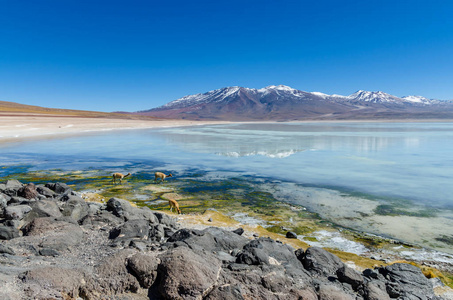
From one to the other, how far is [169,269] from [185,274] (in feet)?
0.83

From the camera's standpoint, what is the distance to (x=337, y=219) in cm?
893

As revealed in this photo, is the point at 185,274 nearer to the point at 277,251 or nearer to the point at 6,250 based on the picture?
the point at 277,251

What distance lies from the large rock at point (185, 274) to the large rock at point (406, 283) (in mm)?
2817

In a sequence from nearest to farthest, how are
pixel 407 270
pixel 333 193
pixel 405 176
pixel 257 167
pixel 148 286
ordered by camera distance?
pixel 148 286
pixel 407 270
pixel 333 193
pixel 405 176
pixel 257 167

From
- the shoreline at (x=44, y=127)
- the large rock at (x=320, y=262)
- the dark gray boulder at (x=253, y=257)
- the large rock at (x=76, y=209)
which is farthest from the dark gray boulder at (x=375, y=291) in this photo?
the shoreline at (x=44, y=127)

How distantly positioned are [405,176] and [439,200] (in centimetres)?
377

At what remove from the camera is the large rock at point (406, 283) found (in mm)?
4773

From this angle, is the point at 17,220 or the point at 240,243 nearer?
the point at 240,243

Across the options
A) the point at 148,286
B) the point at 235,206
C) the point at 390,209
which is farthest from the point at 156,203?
the point at 390,209

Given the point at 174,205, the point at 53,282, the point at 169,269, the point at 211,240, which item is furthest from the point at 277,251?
the point at 174,205

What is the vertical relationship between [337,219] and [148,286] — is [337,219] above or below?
below

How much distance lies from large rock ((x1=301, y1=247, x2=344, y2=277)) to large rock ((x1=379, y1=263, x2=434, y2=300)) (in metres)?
0.78

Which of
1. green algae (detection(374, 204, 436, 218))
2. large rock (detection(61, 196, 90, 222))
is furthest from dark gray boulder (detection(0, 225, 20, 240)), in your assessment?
green algae (detection(374, 204, 436, 218))

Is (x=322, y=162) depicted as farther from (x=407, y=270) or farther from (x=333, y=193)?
(x=407, y=270)
